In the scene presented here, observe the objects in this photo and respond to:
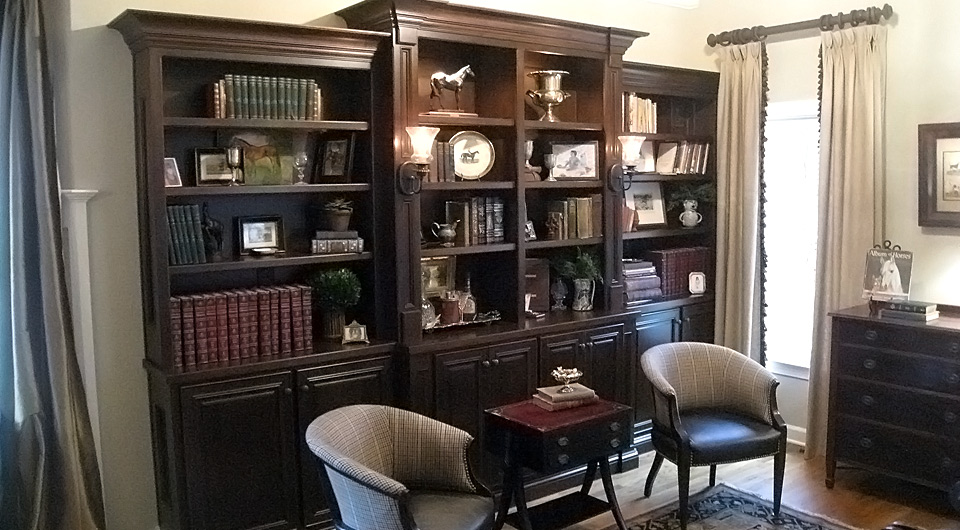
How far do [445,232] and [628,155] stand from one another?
127 centimetres

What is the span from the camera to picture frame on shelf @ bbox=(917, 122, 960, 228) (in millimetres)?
4258

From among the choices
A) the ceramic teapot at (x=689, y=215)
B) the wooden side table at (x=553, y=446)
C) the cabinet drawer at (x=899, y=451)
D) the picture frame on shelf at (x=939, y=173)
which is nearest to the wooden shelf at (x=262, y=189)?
the wooden side table at (x=553, y=446)

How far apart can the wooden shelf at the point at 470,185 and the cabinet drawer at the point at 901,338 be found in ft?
6.14

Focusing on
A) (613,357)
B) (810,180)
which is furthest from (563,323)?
(810,180)

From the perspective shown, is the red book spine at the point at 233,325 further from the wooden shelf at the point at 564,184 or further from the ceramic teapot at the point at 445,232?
the wooden shelf at the point at 564,184

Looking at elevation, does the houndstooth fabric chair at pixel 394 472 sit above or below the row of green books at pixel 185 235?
Answer: below

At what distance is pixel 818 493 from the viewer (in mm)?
4293

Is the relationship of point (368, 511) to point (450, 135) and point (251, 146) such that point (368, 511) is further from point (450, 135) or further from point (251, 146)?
point (450, 135)

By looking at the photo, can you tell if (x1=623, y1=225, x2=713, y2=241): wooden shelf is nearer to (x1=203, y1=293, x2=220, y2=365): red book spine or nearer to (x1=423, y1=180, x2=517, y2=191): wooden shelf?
(x1=423, y1=180, x2=517, y2=191): wooden shelf

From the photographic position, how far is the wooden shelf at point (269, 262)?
3393 mm

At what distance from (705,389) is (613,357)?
0.54m

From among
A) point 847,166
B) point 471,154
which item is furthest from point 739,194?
→ point 471,154

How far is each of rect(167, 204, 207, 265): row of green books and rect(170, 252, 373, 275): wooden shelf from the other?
0.16ft

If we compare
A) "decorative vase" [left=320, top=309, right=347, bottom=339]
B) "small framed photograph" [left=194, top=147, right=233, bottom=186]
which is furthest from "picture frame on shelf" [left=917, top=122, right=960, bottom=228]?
"small framed photograph" [left=194, top=147, right=233, bottom=186]
